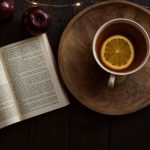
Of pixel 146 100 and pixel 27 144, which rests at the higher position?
pixel 146 100

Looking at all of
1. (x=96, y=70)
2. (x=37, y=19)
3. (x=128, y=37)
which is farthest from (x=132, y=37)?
(x=37, y=19)

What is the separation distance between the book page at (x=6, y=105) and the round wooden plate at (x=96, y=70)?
0.15 m

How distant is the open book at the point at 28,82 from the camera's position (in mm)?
847

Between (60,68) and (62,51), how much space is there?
4 centimetres

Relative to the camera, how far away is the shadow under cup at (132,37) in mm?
776

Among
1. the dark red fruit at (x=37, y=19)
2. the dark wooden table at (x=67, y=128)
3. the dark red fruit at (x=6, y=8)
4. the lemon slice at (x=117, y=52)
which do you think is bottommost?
the dark wooden table at (x=67, y=128)

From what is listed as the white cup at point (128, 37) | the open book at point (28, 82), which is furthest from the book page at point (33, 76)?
the white cup at point (128, 37)

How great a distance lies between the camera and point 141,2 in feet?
2.79

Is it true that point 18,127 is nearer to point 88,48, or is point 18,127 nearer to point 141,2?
point 88,48

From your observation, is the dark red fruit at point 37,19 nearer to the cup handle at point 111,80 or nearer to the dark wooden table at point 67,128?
the dark wooden table at point 67,128

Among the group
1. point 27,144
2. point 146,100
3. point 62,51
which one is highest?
point 62,51

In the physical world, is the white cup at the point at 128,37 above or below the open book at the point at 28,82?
above

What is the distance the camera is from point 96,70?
82cm

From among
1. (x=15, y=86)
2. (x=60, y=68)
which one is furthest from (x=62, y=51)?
(x=15, y=86)
